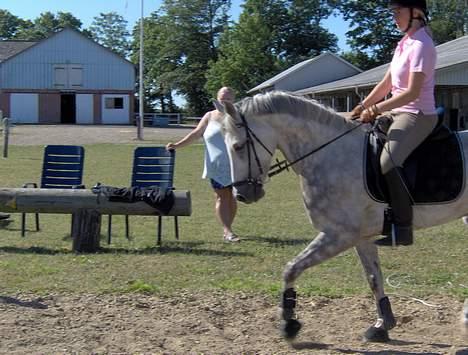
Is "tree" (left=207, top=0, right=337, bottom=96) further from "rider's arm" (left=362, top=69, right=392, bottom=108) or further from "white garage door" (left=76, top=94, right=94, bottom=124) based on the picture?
"rider's arm" (left=362, top=69, right=392, bottom=108)

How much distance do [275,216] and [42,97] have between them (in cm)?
5943

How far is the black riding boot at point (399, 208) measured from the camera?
5328 millimetres

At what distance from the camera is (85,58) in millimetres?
68688

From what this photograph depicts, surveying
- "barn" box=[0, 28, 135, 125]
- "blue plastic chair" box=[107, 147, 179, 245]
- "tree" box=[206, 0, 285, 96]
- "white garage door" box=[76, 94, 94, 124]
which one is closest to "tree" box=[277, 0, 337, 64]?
"tree" box=[206, 0, 285, 96]

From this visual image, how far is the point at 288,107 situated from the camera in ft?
18.2

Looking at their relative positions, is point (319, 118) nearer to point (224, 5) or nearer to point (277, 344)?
point (277, 344)

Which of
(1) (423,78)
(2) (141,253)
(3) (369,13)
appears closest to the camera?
(1) (423,78)

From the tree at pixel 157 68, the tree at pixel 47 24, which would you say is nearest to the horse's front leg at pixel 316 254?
the tree at pixel 157 68

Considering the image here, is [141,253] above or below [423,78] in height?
below

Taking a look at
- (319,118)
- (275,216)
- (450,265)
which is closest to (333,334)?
(319,118)

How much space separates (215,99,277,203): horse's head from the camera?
17.5 ft

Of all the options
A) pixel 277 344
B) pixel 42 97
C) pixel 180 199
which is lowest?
pixel 277 344


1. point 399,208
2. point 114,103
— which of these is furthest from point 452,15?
point 399,208

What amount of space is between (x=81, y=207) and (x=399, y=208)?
5371 millimetres
